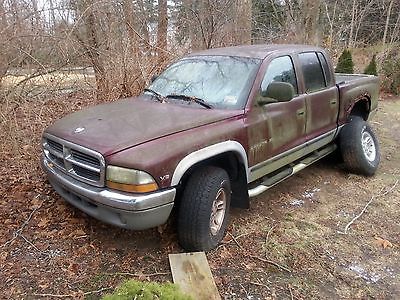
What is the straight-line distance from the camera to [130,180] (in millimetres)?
2873

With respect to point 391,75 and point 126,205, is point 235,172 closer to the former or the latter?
point 126,205

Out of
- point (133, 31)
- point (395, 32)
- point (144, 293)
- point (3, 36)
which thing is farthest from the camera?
point (395, 32)

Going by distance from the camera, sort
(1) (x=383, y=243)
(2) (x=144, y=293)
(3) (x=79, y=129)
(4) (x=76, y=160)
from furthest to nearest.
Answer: (1) (x=383, y=243), (3) (x=79, y=129), (4) (x=76, y=160), (2) (x=144, y=293)


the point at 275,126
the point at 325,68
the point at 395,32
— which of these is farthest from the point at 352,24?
the point at 275,126

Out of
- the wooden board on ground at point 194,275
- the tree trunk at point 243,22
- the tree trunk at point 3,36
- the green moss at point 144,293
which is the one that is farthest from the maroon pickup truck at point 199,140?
the tree trunk at point 243,22

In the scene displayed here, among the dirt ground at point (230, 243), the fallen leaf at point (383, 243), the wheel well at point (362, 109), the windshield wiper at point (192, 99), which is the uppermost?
the windshield wiper at point (192, 99)

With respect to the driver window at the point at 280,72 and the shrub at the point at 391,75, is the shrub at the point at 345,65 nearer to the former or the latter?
the shrub at the point at 391,75


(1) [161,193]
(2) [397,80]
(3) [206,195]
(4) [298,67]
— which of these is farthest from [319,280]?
(2) [397,80]

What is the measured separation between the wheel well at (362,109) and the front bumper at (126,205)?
158 inches

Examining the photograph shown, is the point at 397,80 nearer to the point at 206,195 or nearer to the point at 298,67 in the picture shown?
the point at 298,67

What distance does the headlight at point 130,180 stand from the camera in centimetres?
287

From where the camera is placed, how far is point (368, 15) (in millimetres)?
16391

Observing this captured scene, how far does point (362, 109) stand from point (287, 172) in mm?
2452

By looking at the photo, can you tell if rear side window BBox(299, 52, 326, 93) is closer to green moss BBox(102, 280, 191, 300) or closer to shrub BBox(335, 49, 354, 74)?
green moss BBox(102, 280, 191, 300)
